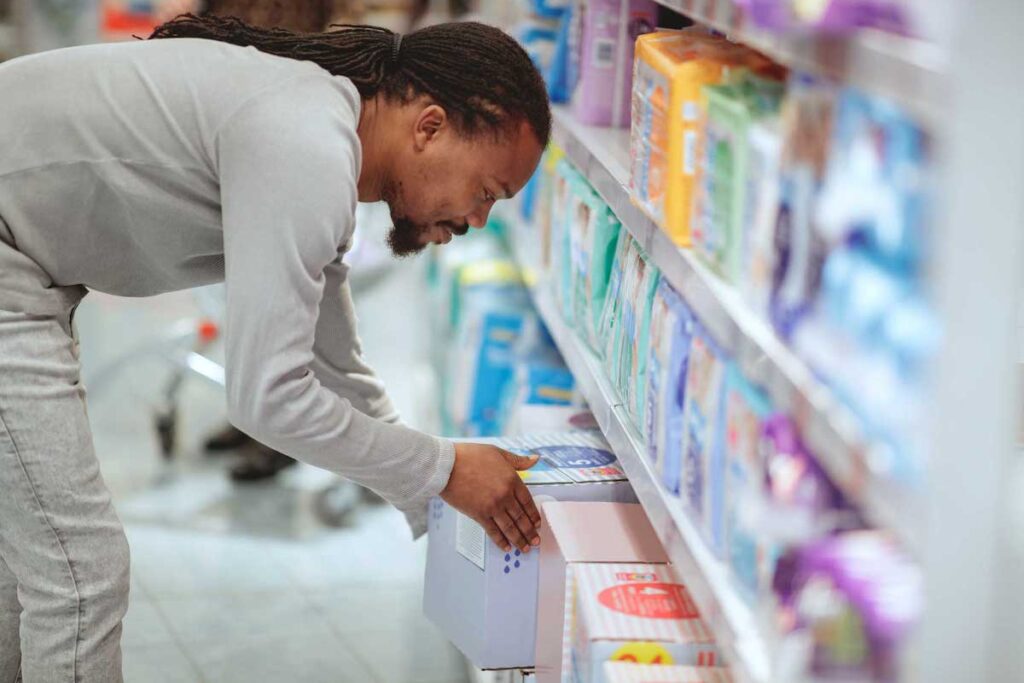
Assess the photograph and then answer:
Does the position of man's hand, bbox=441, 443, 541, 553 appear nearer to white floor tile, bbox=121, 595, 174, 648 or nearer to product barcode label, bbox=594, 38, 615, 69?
product barcode label, bbox=594, 38, 615, 69

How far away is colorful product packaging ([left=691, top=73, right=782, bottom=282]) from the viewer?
147 centimetres

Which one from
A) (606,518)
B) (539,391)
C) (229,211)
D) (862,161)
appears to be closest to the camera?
(862,161)

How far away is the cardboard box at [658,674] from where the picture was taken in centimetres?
168

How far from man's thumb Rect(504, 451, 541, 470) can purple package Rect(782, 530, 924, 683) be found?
1.04m

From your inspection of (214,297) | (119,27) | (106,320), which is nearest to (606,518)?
(214,297)

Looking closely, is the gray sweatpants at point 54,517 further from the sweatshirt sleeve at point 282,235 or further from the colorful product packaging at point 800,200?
the colorful product packaging at point 800,200

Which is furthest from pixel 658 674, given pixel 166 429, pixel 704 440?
pixel 166 429

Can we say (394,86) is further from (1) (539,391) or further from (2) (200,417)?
(2) (200,417)

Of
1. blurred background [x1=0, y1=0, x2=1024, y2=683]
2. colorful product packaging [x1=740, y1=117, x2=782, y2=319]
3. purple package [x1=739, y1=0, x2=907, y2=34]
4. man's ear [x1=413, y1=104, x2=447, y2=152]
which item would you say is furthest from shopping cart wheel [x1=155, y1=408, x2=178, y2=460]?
purple package [x1=739, y1=0, x2=907, y2=34]

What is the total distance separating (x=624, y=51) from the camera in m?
2.61

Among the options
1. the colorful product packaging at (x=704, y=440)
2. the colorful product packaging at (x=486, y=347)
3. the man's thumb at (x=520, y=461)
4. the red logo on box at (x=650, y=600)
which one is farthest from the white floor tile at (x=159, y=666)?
the colorful product packaging at (x=704, y=440)

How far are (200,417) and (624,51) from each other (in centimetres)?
258

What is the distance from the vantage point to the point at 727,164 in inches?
60.1

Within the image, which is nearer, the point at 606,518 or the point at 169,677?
the point at 606,518
